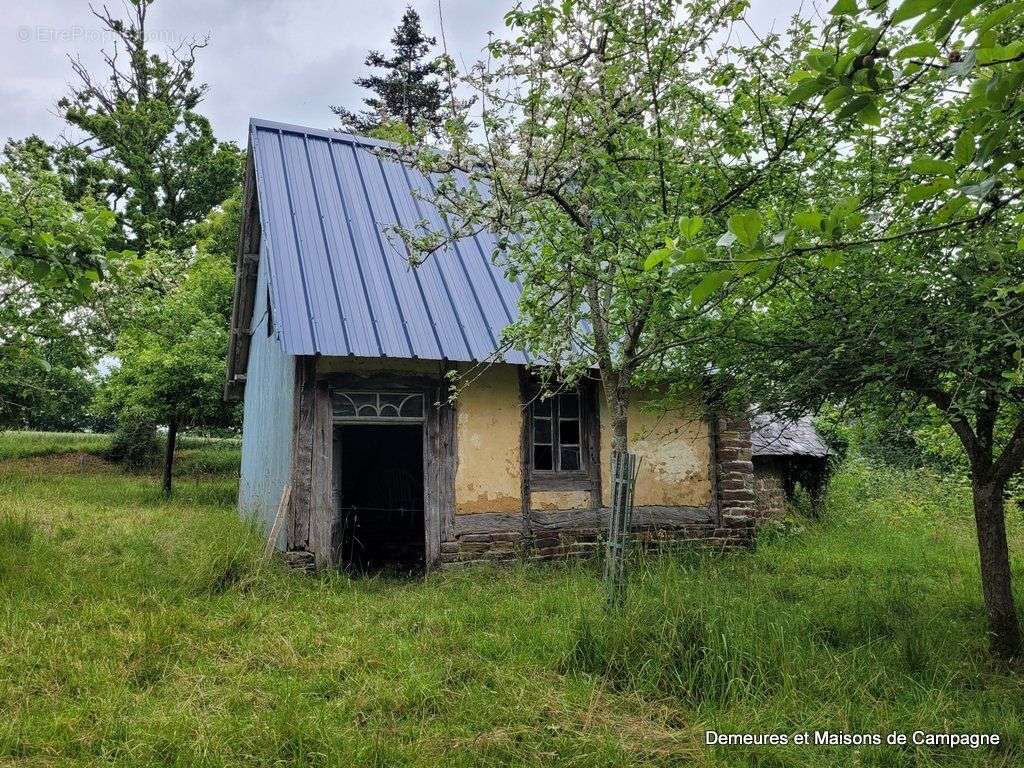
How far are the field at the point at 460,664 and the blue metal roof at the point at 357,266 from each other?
2.52 metres

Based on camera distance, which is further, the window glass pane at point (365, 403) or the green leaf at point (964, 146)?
the window glass pane at point (365, 403)

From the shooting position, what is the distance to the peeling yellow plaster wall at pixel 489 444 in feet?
26.4

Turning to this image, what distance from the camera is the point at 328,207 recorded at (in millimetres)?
9070

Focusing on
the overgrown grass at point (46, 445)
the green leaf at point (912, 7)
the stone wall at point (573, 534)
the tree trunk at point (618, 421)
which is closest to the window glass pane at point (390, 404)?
the stone wall at point (573, 534)

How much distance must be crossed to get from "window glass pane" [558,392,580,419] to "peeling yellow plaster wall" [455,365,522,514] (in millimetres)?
699

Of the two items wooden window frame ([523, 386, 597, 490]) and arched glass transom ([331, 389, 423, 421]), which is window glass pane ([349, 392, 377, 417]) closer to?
arched glass transom ([331, 389, 423, 421])

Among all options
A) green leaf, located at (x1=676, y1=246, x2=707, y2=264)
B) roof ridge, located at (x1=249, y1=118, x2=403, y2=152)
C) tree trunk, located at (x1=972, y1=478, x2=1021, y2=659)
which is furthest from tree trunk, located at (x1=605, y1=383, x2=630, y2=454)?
roof ridge, located at (x1=249, y1=118, x2=403, y2=152)

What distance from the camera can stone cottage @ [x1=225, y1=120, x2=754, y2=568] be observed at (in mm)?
7512

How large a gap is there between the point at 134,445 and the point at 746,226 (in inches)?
897

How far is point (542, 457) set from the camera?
28.2ft

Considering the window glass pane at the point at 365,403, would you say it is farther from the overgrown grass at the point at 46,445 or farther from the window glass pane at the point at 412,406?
the overgrown grass at the point at 46,445

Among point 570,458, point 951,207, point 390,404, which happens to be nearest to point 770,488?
point 570,458

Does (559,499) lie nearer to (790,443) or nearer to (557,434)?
(557,434)

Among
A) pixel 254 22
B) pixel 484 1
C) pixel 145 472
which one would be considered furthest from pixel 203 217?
pixel 484 1
